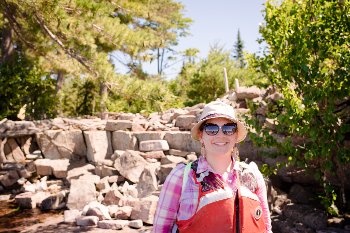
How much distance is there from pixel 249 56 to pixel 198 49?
66.6 feet

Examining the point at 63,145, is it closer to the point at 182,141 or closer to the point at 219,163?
the point at 182,141

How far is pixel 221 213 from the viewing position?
2.01 meters

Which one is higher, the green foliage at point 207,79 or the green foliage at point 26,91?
the green foliage at point 207,79

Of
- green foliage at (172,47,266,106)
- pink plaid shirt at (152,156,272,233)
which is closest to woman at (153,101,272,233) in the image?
pink plaid shirt at (152,156,272,233)

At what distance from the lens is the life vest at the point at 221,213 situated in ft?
6.56

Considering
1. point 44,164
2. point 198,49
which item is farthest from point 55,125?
point 198,49

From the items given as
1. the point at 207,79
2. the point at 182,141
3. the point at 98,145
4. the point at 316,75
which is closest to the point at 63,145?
the point at 98,145

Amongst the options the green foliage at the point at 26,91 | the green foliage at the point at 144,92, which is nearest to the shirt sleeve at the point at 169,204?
the green foliage at the point at 144,92

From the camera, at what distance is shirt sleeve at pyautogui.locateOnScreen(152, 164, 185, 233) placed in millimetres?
2115

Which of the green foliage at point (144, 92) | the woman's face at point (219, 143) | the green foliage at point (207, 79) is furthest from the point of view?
the green foliage at point (207, 79)

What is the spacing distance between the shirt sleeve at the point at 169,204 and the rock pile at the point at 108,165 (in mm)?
4252

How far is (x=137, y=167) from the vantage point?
970 centimetres

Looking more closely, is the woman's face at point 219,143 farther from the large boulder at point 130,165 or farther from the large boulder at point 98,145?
the large boulder at point 98,145

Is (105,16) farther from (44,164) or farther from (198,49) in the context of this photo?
(198,49)
